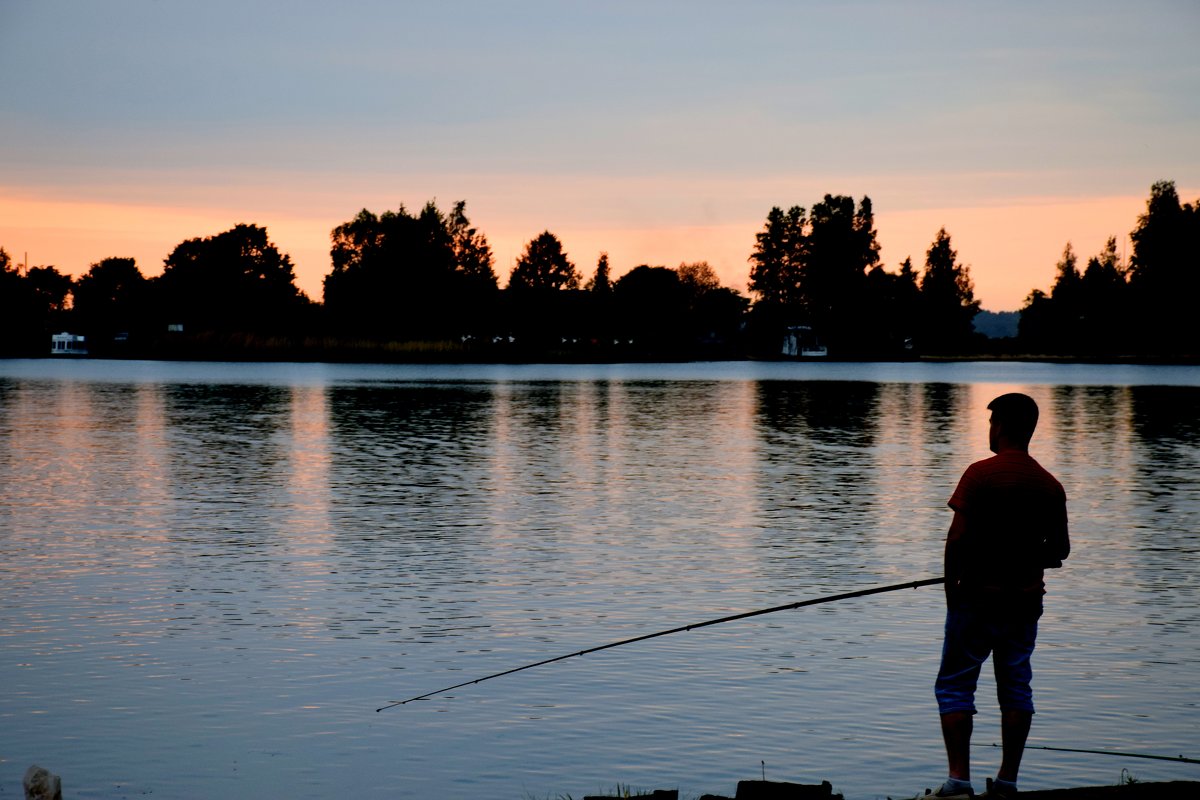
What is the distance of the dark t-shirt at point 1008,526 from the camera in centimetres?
774

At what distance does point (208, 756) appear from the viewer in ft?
32.7

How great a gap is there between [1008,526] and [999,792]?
1.41m

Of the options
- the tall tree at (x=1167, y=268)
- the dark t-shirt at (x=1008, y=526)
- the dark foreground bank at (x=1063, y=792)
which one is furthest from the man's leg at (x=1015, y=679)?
the tall tree at (x=1167, y=268)

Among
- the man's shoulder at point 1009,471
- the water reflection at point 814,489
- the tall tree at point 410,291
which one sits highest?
the tall tree at point 410,291

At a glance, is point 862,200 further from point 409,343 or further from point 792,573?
point 792,573

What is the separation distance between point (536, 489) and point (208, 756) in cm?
1934

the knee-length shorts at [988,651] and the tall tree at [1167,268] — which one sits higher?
the tall tree at [1167,268]

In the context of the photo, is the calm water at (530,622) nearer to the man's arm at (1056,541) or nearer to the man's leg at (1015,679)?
the man's leg at (1015,679)

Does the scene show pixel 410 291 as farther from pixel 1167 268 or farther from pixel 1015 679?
pixel 1015 679

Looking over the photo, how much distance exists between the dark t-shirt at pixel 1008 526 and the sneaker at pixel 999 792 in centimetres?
99

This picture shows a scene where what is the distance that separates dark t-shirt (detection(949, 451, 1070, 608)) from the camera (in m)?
7.74

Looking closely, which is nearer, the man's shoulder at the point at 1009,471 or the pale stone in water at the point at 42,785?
the pale stone in water at the point at 42,785

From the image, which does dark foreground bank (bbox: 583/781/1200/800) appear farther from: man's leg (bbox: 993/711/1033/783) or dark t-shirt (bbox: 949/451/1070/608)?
dark t-shirt (bbox: 949/451/1070/608)

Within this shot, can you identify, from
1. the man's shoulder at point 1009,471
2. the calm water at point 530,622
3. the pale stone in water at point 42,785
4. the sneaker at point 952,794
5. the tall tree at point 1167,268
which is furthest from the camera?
the tall tree at point 1167,268
